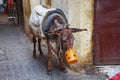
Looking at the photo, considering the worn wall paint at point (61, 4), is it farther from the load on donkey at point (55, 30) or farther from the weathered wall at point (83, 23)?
the load on donkey at point (55, 30)

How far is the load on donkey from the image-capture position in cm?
586

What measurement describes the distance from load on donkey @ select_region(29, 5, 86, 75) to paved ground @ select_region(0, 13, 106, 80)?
0.29m

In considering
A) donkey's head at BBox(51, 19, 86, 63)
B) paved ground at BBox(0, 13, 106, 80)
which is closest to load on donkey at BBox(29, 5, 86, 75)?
donkey's head at BBox(51, 19, 86, 63)

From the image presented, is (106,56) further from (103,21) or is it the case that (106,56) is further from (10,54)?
(10,54)

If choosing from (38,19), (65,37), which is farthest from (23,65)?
(65,37)

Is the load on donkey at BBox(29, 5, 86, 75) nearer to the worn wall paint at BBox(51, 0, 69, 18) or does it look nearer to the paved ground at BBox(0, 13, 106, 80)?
the paved ground at BBox(0, 13, 106, 80)

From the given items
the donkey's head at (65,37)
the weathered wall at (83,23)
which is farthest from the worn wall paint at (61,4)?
the donkey's head at (65,37)

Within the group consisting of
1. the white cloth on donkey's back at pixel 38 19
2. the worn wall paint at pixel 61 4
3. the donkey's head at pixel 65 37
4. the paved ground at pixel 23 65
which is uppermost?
the worn wall paint at pixel 61 4

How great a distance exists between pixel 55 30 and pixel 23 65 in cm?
189

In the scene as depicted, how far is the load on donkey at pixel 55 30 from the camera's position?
5.86 meters

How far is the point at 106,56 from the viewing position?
7102 mm

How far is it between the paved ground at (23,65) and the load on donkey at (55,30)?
29 cm

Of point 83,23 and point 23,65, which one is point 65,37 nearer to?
point 83,23

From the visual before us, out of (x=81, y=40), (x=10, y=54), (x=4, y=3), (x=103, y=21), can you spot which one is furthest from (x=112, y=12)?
(x=4, y=3)
